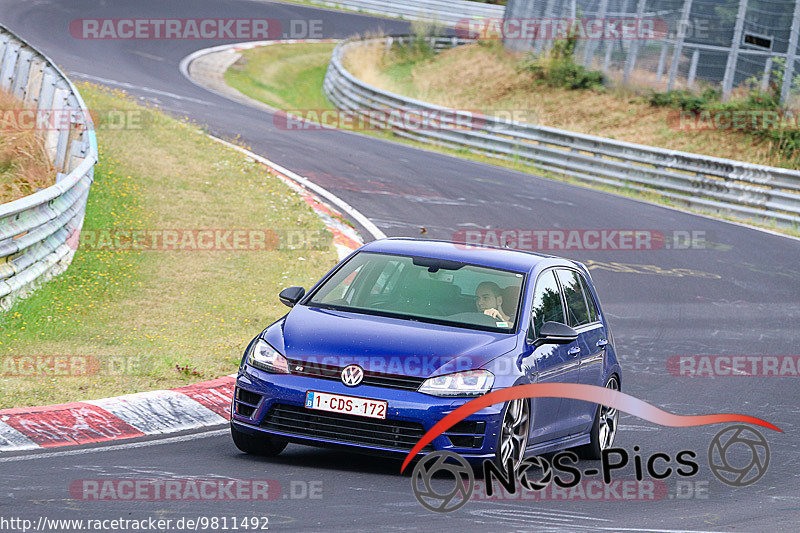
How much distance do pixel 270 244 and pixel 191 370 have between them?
5979 millimetres

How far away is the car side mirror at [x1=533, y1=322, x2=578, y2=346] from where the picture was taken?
786cm

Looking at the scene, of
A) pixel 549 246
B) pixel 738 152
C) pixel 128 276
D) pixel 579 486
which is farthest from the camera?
pixel 738 152

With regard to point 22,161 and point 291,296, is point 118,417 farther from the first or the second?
point 22,161

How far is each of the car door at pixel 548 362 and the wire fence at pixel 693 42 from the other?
72.6 ft

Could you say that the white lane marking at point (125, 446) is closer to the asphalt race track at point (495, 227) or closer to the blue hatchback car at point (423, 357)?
the asphalt race track at point (495, 227)

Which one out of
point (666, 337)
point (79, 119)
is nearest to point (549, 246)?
point (666, 337)

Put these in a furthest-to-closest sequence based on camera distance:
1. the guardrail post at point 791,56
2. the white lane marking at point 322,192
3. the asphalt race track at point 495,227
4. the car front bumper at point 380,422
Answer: the guardrail post at point 791,56, the white lane marking at point 322,192, the car front bumper at point 380,422, the asphalt race track at point 495,227

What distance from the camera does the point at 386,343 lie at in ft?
24.2

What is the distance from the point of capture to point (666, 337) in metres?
14.0

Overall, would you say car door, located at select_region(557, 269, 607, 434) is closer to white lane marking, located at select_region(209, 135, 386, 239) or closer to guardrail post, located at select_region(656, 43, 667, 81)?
white lane marking, located at select_region(209, 135, 386, 239)

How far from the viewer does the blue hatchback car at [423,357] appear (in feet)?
23.4

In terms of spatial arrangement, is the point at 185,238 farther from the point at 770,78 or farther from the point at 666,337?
the point at 770,78

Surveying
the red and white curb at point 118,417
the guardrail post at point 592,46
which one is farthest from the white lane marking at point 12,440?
the guardrail post at point 592,46

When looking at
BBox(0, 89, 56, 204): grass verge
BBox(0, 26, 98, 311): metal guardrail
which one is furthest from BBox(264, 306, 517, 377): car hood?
BBox(0, 89, 56, 204): grass verge
